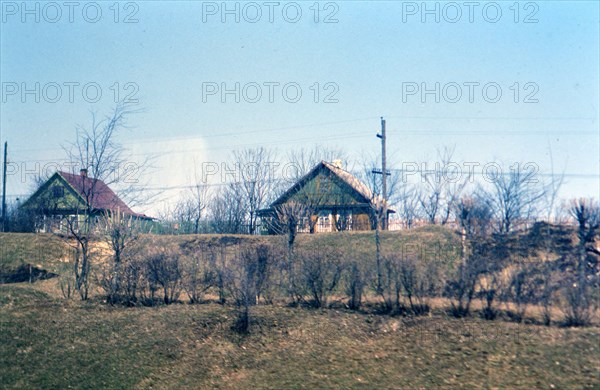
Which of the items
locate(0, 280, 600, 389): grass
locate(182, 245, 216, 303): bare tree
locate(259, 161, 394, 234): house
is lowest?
locate(0, 280, 600, 389): grass

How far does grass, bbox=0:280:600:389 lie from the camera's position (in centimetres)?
644

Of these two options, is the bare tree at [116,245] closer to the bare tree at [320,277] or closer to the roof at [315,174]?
the bare tree at [320,277]

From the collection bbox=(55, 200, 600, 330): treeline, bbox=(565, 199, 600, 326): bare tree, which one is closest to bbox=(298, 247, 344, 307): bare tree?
bbox=(55, 200, 600, 330): treeline

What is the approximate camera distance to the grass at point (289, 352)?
6441mm

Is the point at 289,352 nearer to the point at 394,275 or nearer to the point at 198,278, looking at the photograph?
the point at 394,275

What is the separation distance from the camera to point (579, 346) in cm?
685

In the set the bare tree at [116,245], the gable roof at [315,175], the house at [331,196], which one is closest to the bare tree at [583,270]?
the bare tree at [116,245]

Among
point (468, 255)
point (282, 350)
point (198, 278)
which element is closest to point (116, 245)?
point (198, 278)

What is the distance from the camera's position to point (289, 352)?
7.68m

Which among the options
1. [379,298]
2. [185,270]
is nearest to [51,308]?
[185,270]

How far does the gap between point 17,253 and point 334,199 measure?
16701 mm

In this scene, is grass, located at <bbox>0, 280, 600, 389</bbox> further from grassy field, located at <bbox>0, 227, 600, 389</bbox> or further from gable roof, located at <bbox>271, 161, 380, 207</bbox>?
gable roof, located at <bbox>271, 161, 380, 207</bbox>

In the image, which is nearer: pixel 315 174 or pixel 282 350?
pixel 282 350

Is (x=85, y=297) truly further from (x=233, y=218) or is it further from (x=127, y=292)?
(x=233, y=218)
